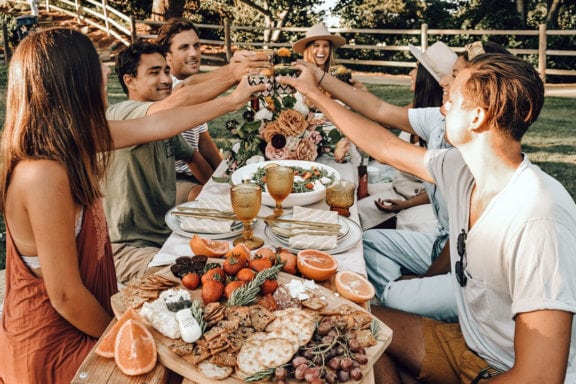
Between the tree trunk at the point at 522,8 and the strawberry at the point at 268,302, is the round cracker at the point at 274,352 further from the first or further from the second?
the tree trunk at the point at 522,8

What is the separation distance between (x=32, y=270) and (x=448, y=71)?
3480 millimetres

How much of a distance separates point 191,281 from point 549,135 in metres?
9.70

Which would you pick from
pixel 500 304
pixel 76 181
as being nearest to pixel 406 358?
pixel 500 304

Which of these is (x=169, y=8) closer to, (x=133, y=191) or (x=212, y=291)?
(x=133, y=191)

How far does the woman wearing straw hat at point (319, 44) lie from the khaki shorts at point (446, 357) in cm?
527

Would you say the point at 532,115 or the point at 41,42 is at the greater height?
the point at 41,42

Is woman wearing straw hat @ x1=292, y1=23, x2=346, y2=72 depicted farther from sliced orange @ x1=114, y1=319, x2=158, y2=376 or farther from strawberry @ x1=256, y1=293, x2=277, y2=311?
sliced orange @ x1=114, y1=319, x2=158, y2=376

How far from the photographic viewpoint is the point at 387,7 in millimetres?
19125

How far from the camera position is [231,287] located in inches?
75.0

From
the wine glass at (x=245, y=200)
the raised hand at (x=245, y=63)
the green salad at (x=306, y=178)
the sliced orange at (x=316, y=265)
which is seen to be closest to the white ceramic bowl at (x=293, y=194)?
the green salad at (x=306, y=178)

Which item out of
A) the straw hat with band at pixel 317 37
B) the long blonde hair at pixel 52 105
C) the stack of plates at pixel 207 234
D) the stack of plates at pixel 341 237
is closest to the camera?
the long blonde hair at pixel 52 105

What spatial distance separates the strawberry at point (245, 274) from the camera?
196 cm

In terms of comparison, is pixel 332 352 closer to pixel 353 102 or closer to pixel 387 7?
pixel 353 102

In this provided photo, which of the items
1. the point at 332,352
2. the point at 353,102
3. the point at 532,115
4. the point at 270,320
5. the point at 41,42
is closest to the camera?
the point at 332,352
